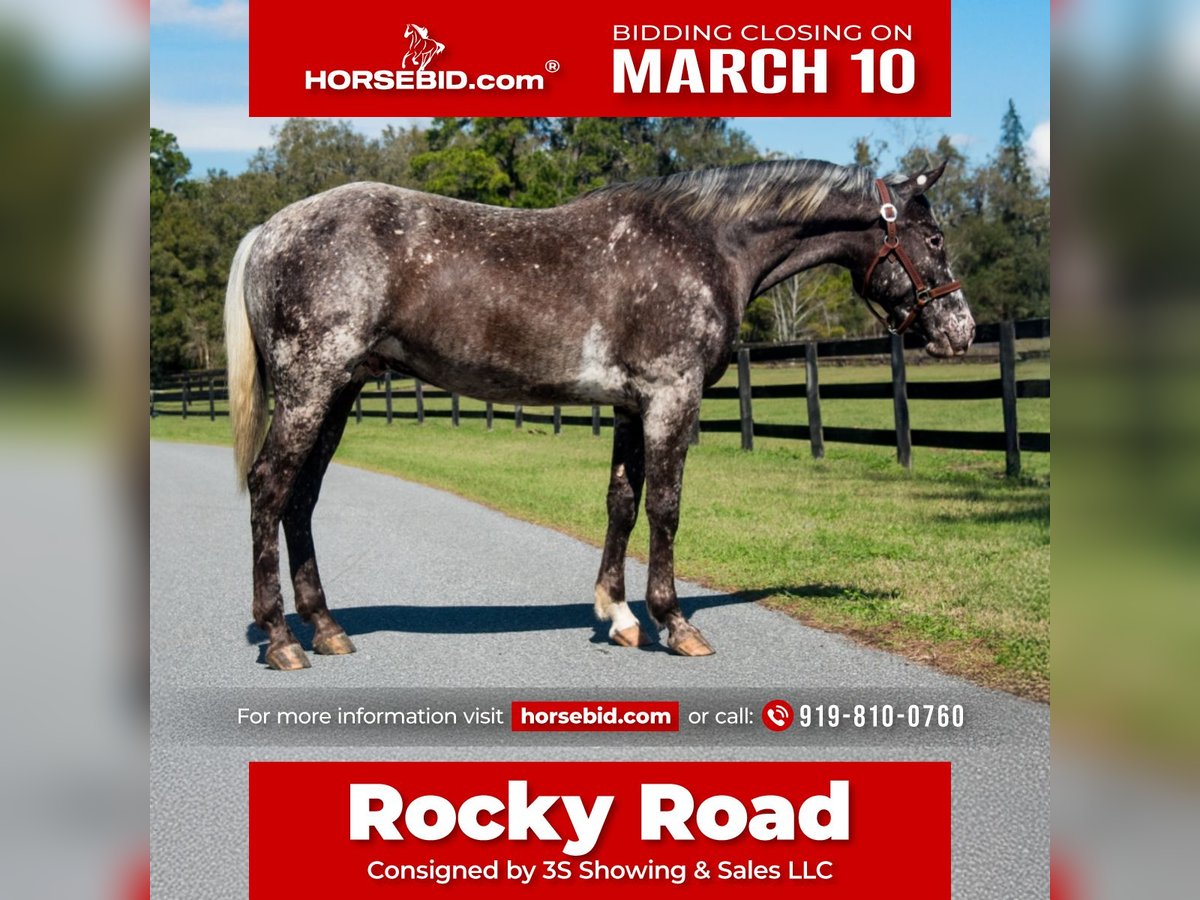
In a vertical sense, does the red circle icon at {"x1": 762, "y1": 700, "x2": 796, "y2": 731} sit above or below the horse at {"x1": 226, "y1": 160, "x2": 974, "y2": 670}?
below

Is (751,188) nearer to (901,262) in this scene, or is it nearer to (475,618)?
(901,262)

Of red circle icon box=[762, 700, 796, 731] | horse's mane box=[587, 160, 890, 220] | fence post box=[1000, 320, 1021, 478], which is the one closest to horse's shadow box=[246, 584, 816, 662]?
red circle icon box=[762, 700, 796, 731]

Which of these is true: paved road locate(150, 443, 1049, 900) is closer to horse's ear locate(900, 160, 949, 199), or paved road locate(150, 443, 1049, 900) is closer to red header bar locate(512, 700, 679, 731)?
red header bar locate(512, 700, 679, 731)

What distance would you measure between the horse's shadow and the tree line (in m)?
8.98

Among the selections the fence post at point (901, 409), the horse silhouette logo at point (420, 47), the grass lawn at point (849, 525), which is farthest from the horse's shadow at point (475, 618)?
the fence post at point (901, 409)

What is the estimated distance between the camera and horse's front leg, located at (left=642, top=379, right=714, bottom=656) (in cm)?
530

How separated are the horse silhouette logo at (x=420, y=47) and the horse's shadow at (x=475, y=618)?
2603mm

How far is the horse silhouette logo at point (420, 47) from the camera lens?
452 cm

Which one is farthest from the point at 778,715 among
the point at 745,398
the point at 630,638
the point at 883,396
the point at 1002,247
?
the point at 1002,247

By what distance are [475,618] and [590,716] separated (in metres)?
2.20
